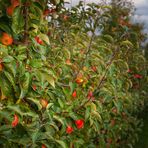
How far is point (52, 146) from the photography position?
268 cm

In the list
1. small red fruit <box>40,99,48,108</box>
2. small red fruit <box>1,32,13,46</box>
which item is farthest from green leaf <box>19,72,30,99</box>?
small red fruit <box>40,99,48,108</box>

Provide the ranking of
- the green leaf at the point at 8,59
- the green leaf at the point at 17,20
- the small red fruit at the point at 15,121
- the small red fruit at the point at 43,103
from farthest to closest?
the small red fruit at the point at 43,103 → the small red fruit at the point at 15,121 → the green leaf at the point at 17,20 → the green leaf at the point at 8,59

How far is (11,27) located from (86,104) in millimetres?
1344

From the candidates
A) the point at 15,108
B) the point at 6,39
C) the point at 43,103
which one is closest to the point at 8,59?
the point at 6,39

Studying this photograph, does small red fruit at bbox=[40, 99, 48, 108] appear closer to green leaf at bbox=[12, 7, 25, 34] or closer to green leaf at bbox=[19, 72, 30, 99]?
green leaf at bbox=[19, 72, 30, 99]

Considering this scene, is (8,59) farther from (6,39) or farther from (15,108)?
(15,108)

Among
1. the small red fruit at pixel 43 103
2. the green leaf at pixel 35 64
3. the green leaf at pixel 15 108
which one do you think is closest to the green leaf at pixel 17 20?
the green leaf at pixel 35 64

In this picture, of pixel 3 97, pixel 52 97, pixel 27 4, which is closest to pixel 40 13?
pixel 27 4

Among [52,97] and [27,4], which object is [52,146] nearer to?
[52,97]

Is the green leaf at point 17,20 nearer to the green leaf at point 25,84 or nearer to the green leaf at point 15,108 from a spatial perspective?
the green leaf at point 25,84

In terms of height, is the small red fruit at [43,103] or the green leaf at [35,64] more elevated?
the green leaf at [35,64]

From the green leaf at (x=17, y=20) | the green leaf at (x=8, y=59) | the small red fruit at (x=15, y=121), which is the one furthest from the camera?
the small red fruit at (x=15, y=121)

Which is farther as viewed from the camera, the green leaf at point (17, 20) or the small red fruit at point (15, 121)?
the small red fruit at point (15, 121)

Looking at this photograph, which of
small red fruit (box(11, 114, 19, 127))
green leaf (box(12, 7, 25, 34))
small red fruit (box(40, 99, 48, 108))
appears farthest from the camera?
small red fruit (box(40, 99, 48, 108))
